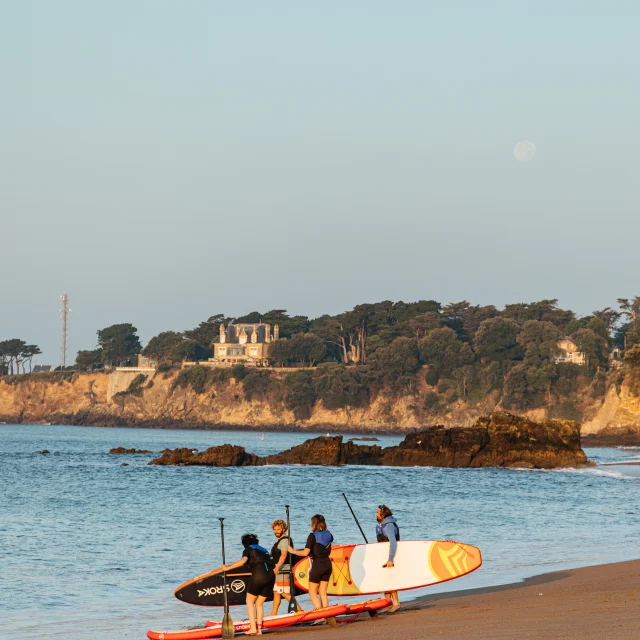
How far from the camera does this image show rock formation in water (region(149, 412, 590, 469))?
2761 inches

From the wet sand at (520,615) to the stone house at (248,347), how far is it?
171 m

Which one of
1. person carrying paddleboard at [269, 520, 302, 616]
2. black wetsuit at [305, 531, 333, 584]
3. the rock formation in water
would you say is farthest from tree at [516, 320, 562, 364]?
black wetsuit at [305, 531, 333, 584]

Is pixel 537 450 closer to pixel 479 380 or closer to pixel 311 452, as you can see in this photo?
pixel 311 452

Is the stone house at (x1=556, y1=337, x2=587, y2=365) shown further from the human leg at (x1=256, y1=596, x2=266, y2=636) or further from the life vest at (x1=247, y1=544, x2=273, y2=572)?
the life vest at (x1=247, y1=544, x2=273, y2=572)

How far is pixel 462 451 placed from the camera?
71.1 meters

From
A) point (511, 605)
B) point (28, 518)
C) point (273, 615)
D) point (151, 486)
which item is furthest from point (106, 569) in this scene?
point (151, 486)

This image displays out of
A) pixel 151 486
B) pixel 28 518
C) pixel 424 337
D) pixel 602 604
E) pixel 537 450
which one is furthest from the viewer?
pixel 424 337

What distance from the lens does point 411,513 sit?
3631 centimetres

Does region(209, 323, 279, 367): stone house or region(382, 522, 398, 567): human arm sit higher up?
region(209, 323, 279, 367): stone house

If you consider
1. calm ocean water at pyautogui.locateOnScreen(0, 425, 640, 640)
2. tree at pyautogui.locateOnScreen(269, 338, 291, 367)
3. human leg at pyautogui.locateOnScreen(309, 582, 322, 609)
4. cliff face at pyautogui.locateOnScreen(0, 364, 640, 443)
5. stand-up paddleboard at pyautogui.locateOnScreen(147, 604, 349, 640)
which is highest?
tree at pyautogui.locateOnScreen(269, 338, 291, 367)

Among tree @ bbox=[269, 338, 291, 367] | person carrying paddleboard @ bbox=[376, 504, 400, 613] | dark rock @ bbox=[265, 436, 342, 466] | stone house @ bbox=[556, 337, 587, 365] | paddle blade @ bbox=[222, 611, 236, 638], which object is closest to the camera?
paddle blade @ bbox=[222, 611, 236, 638]

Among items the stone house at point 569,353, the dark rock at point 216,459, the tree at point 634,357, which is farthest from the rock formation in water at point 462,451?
the stone house at point 569,353

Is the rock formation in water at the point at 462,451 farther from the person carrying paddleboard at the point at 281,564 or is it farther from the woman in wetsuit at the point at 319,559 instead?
the woman in wetsuit at the point at 319,559

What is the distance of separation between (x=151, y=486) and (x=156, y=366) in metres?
140
